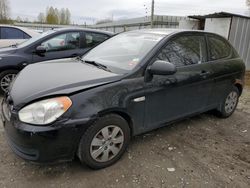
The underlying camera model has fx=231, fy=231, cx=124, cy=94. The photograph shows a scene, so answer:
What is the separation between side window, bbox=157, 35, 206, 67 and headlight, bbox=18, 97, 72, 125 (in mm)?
1425

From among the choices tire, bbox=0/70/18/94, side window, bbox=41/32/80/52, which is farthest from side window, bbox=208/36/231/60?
tire, bbox=0/70/18/94

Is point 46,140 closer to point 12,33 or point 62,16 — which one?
point 12,33

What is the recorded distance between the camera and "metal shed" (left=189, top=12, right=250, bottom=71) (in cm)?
935

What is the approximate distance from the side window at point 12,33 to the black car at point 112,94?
17.4ft

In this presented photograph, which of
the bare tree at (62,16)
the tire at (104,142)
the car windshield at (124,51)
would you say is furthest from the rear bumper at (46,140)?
the bare tree at (62,16)

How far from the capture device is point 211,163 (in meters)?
2.92

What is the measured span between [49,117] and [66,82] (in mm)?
457

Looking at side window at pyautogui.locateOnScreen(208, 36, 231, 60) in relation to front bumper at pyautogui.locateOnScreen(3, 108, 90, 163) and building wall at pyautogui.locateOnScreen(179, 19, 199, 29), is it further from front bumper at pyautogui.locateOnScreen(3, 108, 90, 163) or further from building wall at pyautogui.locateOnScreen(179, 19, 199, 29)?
building wall at pyautogui.locateOnScreen(179, 19, 199, 29)

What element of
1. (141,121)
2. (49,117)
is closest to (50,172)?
(49,117)

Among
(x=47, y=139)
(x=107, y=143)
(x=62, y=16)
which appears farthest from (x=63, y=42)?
(x=62, y=16)

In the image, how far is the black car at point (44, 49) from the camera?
4934 mm

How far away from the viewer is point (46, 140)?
7.27ft

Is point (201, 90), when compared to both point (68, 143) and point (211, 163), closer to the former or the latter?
point (211, 163)

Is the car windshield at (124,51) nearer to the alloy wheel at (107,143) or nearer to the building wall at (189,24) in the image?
the alloy wheel at (107,143)
